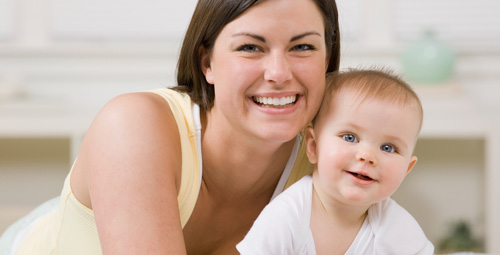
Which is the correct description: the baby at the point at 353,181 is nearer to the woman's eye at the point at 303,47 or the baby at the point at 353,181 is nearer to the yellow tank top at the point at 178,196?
the woman's eye at the point at 303,47

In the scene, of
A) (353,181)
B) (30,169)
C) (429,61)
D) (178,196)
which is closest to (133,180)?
(178,196)

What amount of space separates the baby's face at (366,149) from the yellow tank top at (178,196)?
13.0 inches

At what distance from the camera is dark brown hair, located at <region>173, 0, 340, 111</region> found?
153 cm

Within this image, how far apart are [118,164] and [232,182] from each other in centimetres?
44

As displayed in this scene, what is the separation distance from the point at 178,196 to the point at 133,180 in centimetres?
22

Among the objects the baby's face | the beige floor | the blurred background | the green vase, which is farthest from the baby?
the beige floor

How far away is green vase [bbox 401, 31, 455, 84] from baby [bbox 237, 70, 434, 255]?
6.51ft

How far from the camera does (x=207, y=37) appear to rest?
160cm

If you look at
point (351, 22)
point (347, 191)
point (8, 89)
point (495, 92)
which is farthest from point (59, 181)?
point (347, 191)

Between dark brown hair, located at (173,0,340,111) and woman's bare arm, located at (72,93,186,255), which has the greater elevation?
dark brown hair, located at (173,0,340,111)

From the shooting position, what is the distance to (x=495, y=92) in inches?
145

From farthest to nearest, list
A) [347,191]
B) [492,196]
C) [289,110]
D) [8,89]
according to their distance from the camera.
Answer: [8,89], [492,196], [289,110], [347,191]

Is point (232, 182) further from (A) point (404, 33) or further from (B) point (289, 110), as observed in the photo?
(A) point (404, 33)

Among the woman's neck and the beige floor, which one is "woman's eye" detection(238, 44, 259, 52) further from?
the beige floor
